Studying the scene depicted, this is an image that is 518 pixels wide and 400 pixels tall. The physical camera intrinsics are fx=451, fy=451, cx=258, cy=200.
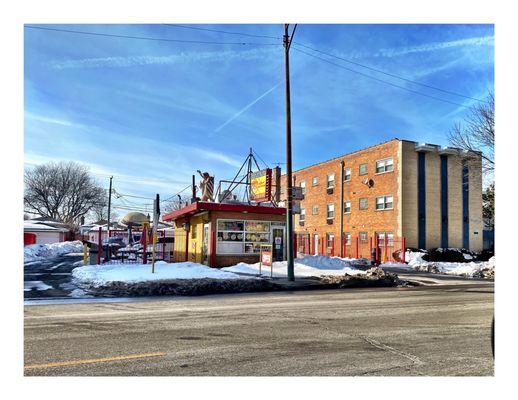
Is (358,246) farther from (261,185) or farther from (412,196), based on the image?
(261,185)

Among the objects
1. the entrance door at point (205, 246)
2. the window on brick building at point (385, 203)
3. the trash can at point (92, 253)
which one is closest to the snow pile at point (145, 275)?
the entrance door at point (205, 246)

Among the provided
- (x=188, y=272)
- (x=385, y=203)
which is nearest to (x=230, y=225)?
(x=188, y=272)

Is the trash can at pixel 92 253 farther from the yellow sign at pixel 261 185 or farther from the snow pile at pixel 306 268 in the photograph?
the yellow sign at pixel 261 185

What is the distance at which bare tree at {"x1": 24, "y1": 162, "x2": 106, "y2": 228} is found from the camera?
64000mm

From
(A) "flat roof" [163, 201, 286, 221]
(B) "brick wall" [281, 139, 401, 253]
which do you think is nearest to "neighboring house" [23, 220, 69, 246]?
(B) "brick wall" [281, 139, 401, 253]

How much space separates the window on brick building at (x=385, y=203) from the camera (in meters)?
32.3

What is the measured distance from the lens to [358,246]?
1353 inches

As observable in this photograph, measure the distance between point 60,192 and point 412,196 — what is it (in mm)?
52708

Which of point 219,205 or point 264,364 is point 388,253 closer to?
point 219,205

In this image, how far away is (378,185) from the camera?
3356 centimetres

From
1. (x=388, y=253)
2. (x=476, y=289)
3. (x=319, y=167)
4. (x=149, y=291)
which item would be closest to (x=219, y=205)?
(x=149, y=291)

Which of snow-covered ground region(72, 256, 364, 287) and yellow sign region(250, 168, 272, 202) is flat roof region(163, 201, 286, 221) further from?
snow-covered ground region(72, 256, 364, 287)

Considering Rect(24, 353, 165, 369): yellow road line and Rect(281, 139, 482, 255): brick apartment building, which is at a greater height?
Rect(281, 139, 482, 255): brick apartment building

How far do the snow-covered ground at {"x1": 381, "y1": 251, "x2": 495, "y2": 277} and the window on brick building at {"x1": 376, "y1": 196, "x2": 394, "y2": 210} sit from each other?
13.4ft
